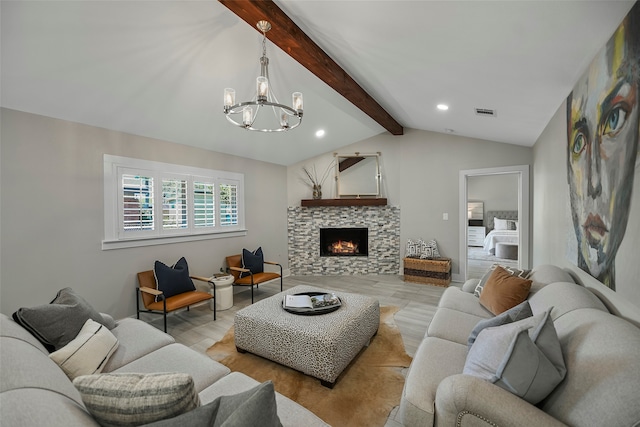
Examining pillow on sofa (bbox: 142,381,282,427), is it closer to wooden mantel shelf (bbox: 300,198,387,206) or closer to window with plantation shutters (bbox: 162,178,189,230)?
window with plantation shutters (bbox: 162,178,189,230)

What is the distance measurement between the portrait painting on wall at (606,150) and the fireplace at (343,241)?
→ 12.9 ft

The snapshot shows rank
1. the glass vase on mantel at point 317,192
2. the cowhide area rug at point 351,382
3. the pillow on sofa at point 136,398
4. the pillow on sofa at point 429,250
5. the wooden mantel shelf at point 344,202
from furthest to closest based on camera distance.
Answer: the glass vase on mantel at point 317,192
the wooden mantel shelf at point 344,202
the pillow on sofa at point 429,250
the cowhide area rug at point 351,382
the pillow on sofa at point 136,398

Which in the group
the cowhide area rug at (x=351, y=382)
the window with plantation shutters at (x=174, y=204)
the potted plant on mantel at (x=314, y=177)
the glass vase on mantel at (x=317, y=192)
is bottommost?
the cowhide area rug at (x=351, y=382)

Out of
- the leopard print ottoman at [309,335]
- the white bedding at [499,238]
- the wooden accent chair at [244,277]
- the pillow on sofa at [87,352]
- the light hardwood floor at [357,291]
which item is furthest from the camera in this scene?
the white bedding at [499,238]

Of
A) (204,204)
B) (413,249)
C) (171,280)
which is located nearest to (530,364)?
(171,280)

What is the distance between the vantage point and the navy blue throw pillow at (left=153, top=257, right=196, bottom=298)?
3.30 m

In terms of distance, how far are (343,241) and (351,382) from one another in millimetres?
3881

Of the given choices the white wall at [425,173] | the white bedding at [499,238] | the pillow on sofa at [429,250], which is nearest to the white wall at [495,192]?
the white bedding at [499,238]

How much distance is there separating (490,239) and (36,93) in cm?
876

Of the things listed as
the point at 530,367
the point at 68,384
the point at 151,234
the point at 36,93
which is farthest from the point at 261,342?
the point at 36,93

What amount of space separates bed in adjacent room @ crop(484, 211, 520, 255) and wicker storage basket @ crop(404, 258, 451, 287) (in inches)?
123

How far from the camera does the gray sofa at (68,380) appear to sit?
0.83 metres

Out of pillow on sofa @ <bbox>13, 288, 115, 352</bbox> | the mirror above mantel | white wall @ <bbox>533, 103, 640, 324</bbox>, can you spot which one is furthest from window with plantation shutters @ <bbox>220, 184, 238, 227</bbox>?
white wall @ <bbox>533, 103, 640, 324</bbox>

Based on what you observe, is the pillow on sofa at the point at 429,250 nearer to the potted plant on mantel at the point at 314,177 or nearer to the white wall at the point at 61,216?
the potted plant on mantel at the point at 314,177
